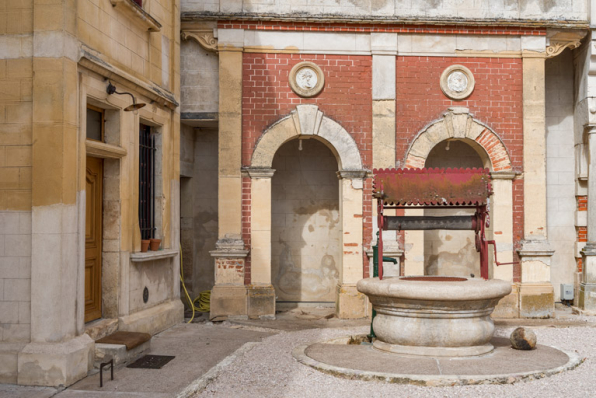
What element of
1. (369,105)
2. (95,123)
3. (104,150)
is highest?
(369,105)

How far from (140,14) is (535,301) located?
8228 mm

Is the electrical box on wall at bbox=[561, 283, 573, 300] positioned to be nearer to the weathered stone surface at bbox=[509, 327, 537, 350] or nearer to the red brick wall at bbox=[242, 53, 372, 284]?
the red brick wall at bbox=[242, 53, 372, 284]

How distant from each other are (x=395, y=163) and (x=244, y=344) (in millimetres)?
4603

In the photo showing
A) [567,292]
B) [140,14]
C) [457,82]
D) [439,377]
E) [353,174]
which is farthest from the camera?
[567,292]

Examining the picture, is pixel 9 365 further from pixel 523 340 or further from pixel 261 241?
pixel 523 340

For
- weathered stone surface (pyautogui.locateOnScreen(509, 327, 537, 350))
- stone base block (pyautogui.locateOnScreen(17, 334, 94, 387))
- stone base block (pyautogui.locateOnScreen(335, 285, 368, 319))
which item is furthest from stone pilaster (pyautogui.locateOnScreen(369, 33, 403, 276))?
stone base block (pyautogui.locateOnScreen(17, 334, 94, 387))

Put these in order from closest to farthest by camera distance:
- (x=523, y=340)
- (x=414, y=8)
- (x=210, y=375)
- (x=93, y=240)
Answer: (x=210, y=375)
(x=523, y=340)
(x=93, y=240)
(x=414, y=8)

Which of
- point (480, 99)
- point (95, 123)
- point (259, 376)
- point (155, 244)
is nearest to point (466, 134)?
point (480, 99)

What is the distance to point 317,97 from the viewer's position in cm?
1162

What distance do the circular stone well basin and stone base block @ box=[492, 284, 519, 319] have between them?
4241 millimetres

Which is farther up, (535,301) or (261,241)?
(261,241)

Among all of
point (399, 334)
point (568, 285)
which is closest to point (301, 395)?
point (399, 334)

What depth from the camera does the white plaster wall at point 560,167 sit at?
1292 cm

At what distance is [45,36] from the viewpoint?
22.2 ft
